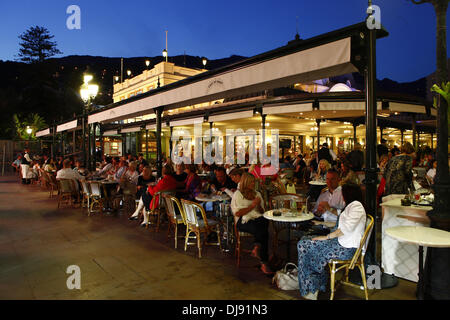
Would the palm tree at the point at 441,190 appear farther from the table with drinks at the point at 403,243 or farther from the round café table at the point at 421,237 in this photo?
the table with drinks at the point at 403,243

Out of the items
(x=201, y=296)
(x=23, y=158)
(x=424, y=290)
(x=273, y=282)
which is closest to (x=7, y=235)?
(x=201, y=296)

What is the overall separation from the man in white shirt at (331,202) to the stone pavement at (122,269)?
1139 millimetres

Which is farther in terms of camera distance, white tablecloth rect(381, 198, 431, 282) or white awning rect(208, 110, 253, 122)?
white awning rect(208, 110, 253, 122)

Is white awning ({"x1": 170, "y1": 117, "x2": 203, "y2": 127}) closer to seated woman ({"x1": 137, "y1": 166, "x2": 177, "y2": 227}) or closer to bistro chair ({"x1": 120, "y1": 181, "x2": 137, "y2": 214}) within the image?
bistro chair ({"x1": 120, "y1": 181, "x2": 137, "y2": 214})

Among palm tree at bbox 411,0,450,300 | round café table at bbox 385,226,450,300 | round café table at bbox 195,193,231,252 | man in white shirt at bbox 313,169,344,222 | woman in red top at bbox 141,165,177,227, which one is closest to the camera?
round café table at bbox 385,226,450,300

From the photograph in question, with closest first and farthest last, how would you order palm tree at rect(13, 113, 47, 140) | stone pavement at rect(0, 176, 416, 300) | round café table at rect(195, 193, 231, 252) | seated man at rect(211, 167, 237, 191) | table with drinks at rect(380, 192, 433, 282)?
stone pavement at rect(0, 176, 416, 300)
table with drinks at rect(380, 192, 433, 282)
round café table at rect(195, 193, 231, 252)
seated man at rect(211, 167, 237, 191)
palm tree at rect(13, 113, 47, 140)

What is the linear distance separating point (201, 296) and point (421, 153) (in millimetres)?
14293

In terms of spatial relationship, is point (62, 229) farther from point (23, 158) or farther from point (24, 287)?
point (23, 158)

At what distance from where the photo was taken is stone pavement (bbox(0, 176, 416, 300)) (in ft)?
11.0

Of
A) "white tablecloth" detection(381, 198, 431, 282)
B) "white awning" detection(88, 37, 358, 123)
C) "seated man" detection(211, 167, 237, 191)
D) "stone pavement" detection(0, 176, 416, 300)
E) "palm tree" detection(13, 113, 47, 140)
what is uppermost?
"palm tree" detection(13, 113, 47, 140)

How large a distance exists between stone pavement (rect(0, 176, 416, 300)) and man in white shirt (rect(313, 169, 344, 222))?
3.74 feet

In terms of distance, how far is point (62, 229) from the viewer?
623cm

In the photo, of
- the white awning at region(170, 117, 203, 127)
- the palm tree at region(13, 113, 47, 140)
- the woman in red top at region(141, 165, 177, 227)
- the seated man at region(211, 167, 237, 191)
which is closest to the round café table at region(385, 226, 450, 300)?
the seated man at region(211, 167, 237, 191)

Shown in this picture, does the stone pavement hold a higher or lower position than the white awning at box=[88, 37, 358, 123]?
lower
